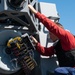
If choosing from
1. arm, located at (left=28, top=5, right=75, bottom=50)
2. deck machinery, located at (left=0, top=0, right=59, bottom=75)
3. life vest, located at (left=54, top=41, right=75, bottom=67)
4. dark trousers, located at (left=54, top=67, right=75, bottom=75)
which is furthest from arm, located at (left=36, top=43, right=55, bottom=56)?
dark trousers, located at (left=54, top=67, right=75, bottom=75)

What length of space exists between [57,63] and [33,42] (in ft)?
1.52

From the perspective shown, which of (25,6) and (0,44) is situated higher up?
(25,6)

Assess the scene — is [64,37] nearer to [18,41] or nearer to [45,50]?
[45,50]

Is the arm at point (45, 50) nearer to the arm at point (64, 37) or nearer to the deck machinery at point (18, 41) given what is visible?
the deck machinery at point (18, 41)

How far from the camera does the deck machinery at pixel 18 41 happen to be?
3826mm

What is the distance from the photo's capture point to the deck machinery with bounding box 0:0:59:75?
3.83 metres

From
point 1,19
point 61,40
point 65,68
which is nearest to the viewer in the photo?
point 65,68

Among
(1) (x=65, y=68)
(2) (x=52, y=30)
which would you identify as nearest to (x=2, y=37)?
(2) (x=52, y=30)

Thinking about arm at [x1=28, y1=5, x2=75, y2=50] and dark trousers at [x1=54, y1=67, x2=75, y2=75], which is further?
arm at [x1=28, y1=5, x2=75, y2=50]

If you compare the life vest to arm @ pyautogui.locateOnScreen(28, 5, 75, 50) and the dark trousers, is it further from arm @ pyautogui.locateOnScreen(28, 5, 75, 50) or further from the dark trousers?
the dark trousers

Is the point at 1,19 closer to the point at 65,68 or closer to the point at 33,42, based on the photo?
the point at 33,42

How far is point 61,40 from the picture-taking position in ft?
12.5

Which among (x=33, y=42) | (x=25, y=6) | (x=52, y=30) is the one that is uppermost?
(x=25, y=6)

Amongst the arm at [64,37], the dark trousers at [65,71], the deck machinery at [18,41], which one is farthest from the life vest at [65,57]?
the deck machinery at [18,41]
